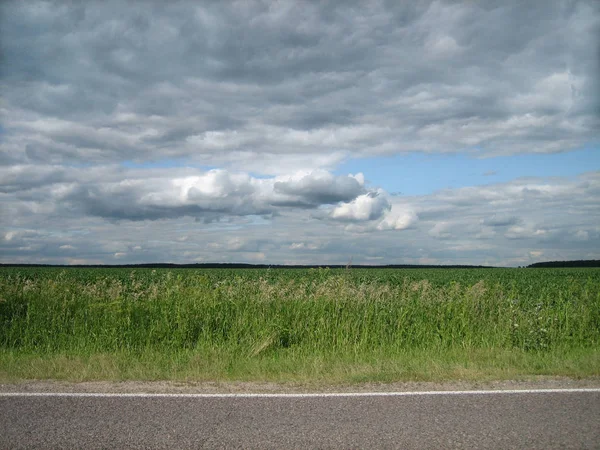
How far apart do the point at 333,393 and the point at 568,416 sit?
106 inches

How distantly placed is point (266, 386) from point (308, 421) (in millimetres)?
→ 1752

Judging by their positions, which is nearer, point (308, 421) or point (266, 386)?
point (308, 421)

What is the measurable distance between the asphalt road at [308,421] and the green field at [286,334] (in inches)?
49.3

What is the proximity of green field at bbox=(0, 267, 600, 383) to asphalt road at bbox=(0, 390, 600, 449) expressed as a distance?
1252 millimetres

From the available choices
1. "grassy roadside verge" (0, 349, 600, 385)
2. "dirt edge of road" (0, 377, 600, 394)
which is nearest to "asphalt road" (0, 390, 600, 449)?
"dirt edge of road" (0, 377, 600, 394)

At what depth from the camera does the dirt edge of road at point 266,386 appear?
665 cm

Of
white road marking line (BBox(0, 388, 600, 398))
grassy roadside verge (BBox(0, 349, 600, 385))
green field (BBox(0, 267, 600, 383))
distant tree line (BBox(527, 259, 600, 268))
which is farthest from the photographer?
distant tree line (BBox(527, 259, 600, 268))

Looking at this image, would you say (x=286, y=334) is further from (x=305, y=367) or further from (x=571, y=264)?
(x=571, y=264)

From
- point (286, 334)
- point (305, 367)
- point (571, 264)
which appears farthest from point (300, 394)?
point (571, 264)

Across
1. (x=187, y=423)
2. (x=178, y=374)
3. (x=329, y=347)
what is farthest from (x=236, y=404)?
(x=329, y=347)

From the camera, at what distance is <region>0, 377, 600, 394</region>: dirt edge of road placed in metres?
→ 6.65

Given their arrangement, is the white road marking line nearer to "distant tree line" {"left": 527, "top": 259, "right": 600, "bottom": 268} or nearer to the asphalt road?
the asphalt road

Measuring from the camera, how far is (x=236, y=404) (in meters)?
5.87

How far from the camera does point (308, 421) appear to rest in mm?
5234
